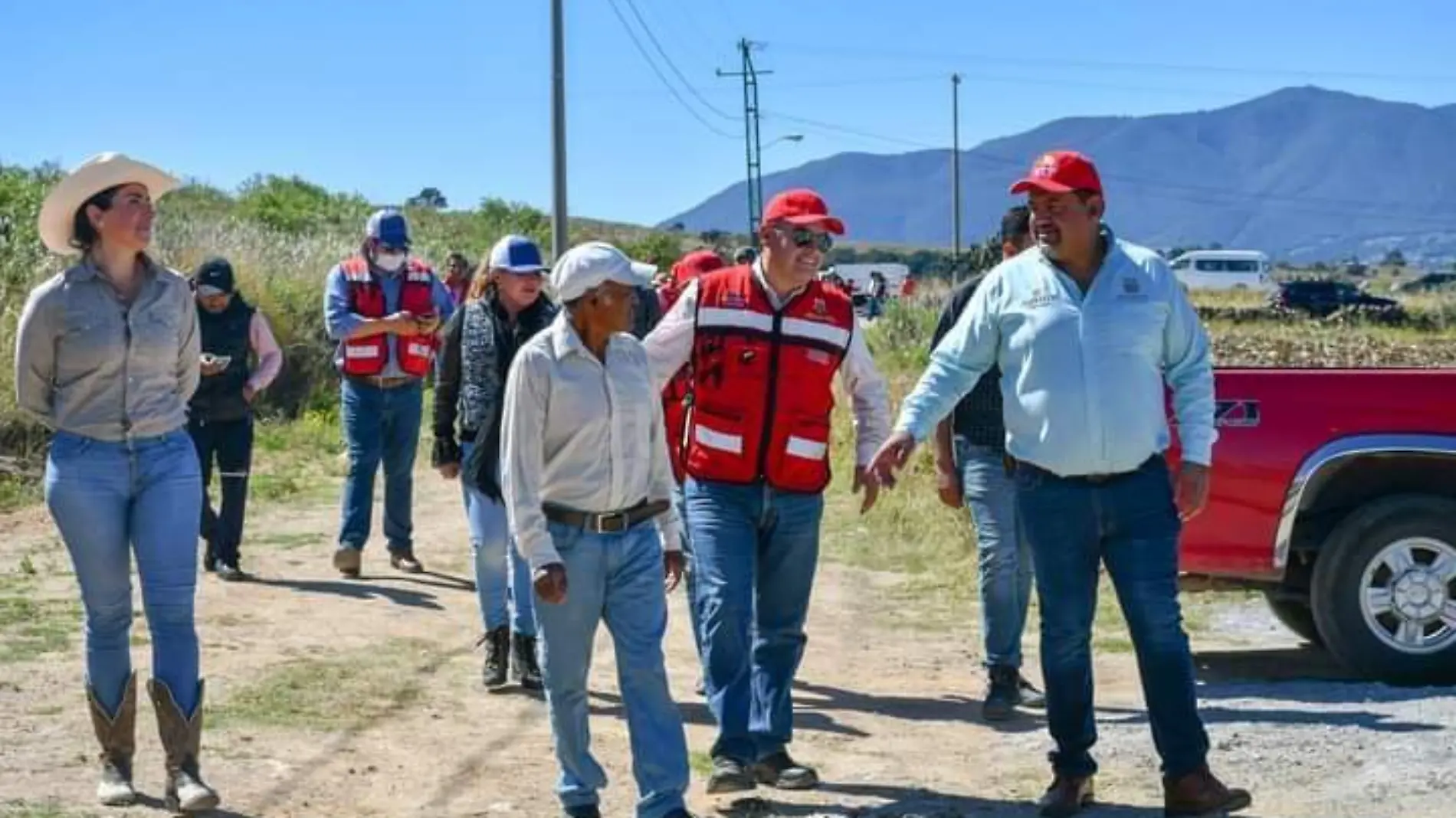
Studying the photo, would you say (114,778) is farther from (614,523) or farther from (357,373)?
(357,373)

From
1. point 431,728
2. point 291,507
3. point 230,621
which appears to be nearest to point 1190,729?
point 431,728

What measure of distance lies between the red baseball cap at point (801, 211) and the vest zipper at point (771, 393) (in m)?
0.33

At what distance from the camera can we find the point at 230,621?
975cm

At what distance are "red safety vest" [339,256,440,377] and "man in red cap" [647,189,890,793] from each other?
14.5 feet

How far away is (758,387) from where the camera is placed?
22.0 ft

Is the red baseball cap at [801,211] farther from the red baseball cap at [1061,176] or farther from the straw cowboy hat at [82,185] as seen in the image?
the straw cowboy hat at [82,185]

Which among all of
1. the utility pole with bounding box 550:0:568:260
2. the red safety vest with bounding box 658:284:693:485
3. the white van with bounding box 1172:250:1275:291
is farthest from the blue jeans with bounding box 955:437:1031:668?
the white van with bounding box 1172:250:1275:291

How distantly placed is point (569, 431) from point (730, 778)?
141cm

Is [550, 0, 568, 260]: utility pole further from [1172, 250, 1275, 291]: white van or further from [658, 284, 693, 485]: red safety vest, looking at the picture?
[1172, 250, 1275, 291]: white van

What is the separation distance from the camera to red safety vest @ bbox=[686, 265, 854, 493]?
669 centimetres

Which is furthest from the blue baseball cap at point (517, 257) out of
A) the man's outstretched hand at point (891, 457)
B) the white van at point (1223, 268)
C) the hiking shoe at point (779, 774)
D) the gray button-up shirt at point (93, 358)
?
the white van at point (1223, 268)

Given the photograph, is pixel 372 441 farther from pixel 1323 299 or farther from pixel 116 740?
pixel 1323 299

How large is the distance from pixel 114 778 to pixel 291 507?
8.28 metres

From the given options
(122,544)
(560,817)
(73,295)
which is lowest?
(560,817)
